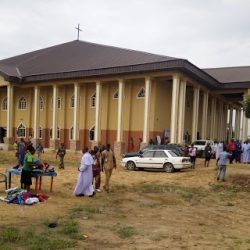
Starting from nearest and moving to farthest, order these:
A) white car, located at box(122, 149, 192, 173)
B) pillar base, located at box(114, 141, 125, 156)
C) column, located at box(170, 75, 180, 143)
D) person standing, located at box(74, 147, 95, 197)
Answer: person standing, located at box(74, 147, 95, 197), white car, located at box(122, 149, 192, 173), column, located at box(170, 75, 180, 143), pillar base, located at box(114, 141, 125, 156)

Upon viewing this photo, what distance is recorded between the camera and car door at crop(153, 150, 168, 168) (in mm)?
24500

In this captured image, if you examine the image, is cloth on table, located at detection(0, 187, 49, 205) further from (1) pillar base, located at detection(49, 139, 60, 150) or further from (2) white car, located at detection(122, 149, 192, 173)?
(1) pillar base, located at detection(49, 139, 60, 150)

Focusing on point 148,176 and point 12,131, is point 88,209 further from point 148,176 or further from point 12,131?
point 12,131

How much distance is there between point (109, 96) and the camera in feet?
129

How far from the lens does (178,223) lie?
1134 cm

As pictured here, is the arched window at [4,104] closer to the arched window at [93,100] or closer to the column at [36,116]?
the column at [36,116]

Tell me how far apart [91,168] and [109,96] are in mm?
24622

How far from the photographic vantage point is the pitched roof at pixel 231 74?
41069 mm

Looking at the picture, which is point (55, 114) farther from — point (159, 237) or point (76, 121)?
point (159, 237)

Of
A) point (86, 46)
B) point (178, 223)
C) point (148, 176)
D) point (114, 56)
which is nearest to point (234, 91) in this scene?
point (114, 56)

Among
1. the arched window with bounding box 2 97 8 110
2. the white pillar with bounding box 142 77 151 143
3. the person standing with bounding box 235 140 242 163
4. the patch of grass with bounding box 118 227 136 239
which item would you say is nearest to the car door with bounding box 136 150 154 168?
the person standing with bounding box 235 140 242 163

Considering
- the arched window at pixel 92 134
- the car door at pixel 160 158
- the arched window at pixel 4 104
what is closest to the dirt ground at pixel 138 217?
the car door at pixel 160 158

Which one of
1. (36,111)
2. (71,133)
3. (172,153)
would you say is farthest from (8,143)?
(172,153)

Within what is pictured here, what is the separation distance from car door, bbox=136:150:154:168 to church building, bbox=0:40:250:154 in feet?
30.6
